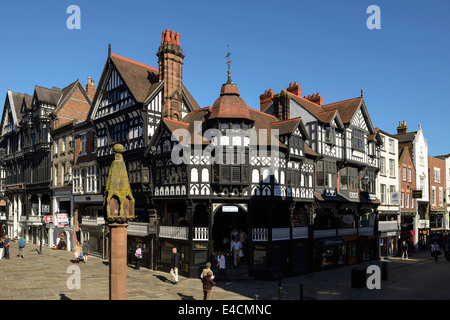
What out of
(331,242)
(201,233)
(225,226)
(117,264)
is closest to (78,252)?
(201,233)

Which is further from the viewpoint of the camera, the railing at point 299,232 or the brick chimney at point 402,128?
the brick chimney at point 402,128

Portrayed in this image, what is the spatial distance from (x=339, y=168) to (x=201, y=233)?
44.2 ft

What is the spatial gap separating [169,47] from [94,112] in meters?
9.32

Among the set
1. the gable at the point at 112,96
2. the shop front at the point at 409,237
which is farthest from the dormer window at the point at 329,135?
the shop front at the point at 409,237

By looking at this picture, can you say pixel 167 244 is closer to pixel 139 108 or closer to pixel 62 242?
pixel 139 108

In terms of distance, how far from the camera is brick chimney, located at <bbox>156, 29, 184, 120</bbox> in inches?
1158

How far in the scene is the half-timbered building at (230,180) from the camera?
24.7 m

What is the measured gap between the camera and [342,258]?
1214 inches

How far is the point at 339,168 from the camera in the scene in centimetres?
3183

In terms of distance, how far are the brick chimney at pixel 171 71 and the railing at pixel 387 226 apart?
2100 cm

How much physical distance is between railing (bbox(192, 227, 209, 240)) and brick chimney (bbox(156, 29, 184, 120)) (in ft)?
30.8

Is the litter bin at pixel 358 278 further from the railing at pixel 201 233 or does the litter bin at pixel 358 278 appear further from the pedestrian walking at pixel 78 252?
the pedestrian walking at pixel 78 252

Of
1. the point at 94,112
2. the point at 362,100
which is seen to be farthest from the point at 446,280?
the point at 94,112
